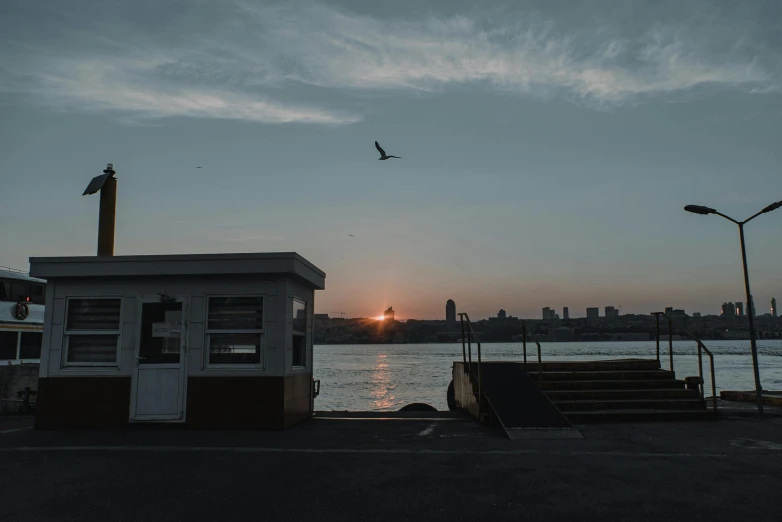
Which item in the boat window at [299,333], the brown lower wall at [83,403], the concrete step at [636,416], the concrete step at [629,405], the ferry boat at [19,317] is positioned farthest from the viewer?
the ferry boat at [19,317]

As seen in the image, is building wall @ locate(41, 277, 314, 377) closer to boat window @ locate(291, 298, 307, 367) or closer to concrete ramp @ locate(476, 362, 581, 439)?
boat window @ locate(291, 298, 307, 367)

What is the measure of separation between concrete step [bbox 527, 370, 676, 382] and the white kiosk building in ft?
19.0

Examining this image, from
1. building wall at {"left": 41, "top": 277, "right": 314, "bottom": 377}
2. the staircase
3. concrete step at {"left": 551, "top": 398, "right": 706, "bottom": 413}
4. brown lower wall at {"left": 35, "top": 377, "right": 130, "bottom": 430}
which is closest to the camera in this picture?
building wall at {"left": 41, "top": 277, "right": 314, "bottom": 377}

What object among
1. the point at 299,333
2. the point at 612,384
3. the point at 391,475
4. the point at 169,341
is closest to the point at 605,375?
the point at 612,384

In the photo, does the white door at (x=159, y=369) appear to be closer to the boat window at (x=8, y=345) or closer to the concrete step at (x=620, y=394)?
the concrete step at (x=620, y=394)

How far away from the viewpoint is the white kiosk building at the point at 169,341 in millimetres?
11008

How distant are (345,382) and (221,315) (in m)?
59.8

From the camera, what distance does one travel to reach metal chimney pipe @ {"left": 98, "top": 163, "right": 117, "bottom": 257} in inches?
527

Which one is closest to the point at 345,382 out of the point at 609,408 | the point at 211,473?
the point at 609,408

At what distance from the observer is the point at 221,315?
11.3 meters

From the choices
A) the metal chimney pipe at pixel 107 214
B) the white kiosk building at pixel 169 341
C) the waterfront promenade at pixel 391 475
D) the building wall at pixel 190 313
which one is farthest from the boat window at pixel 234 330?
the metal chimney pipe at pixel 107 214

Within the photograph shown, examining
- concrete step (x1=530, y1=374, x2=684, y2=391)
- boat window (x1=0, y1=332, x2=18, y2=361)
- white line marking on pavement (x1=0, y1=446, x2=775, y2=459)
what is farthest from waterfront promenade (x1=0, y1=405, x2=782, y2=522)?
boat window (x1=0, y1=332, x2=18, y2=361)

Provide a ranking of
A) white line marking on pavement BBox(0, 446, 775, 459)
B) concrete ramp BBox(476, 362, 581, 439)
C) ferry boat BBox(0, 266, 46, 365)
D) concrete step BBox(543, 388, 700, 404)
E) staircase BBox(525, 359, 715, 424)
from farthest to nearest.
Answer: ferry boat BBox(0, 266, 46, 365) → concrete step BBox(543, 388, 700, 404) → staircase BBox(525, 359, 715, 424) → concrete ramp BBox(476, 362, 581, 439) → white line marking on pavement BBox(0, 446, 775, 459)

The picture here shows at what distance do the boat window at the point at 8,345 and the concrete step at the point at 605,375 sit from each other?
1843 cm
